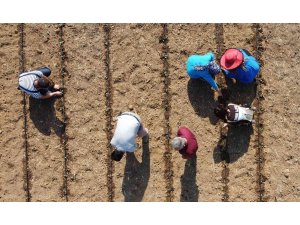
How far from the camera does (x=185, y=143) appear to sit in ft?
15.1

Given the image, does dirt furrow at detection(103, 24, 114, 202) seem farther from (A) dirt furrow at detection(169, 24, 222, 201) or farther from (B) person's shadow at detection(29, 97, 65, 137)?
(A) dirt furrow at detection(169, 24, 222, 201)

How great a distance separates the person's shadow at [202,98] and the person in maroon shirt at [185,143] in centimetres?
33

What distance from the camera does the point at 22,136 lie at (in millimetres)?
5027

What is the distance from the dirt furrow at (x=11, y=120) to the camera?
197 inches

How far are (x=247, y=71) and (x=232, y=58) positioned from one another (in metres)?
0.24

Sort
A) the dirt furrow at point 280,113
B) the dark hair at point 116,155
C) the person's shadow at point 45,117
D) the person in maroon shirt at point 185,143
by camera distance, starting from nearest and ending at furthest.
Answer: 1. the person in maroon shirt at point 185,143
2. the dark hair at point 116,155
3. the dirt furrow at point 280,113
4. the person's shadow at point 45,117

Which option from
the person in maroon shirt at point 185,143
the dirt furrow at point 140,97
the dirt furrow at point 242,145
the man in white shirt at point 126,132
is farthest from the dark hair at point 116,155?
the dirt furrow at point 242,145

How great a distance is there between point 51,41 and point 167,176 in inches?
80.7

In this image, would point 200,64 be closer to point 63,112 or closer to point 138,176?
point 138,176

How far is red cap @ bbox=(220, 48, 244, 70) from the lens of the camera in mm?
4590

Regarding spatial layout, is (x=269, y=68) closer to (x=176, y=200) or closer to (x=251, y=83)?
(x=251, y=83)

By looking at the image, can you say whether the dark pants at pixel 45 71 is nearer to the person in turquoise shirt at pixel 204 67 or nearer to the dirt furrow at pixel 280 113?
the person in turquoise shirt at pixel 204 67

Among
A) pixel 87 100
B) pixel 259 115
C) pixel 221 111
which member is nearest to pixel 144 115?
pixel 87 100

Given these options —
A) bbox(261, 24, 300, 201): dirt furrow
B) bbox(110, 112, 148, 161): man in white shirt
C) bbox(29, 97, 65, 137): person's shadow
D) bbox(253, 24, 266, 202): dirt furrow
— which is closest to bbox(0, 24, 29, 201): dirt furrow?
bbox(29, 97, 65, 137): person's shadow
